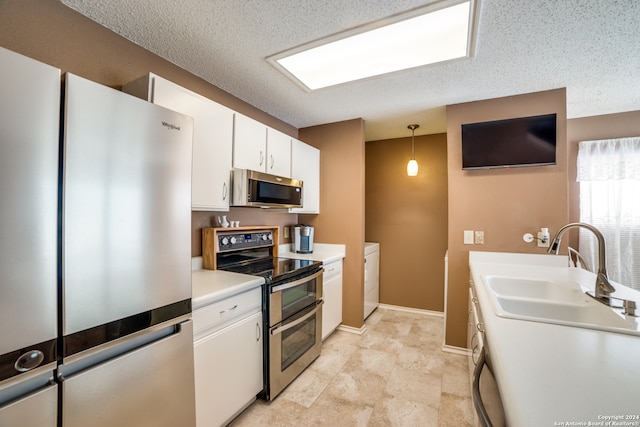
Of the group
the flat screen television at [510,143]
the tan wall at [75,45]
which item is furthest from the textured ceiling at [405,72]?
the flat screen television at [510,143]

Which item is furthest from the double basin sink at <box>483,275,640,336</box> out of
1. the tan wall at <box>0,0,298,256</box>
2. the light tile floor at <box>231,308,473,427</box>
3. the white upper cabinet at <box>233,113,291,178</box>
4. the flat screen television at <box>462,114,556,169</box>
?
the tan wall at <box>0,0,298,256</box>

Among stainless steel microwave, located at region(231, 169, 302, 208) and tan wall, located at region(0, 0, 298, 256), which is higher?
tan wall, located at region(0, 0, 298, 256)

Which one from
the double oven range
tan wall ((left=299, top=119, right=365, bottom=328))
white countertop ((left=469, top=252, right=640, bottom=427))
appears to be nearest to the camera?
white countertop ((left=469, top=252, right=640, bottom=427))

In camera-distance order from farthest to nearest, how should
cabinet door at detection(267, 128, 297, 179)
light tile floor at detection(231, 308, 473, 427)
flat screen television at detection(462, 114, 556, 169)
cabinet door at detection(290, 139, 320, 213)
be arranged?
cabinet door at detection(290, 139, 320, 213), cabinet door at detection(267, 128, 297, 179), flat screen television at detection(462, 114, 556, 169), light tile floor at detection(231, 308, 473, 427)

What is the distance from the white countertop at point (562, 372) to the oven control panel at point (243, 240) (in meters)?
1.76

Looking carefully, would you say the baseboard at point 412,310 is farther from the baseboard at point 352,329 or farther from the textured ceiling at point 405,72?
the textured ceiling at point 405,72

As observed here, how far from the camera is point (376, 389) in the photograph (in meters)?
2.04

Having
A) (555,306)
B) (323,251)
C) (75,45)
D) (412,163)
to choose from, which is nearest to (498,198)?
(412,163)

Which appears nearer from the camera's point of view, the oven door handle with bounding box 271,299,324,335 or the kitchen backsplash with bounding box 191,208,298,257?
the oven door handle with bounding box 271,299,324,335

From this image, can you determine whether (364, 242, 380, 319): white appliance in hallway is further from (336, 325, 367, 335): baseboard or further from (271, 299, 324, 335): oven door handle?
(271, 299, 324, 335): oven door handle

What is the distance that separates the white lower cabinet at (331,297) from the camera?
268 cm

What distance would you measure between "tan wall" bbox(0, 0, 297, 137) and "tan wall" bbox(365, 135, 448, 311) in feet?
9.16

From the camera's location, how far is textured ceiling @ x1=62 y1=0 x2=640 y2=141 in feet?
4.53

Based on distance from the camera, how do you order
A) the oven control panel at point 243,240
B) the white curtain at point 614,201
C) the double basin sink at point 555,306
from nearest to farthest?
the double basin sink at point 555,306 < the oven control panel at point 243,240 < the white curtain at point 614,201
